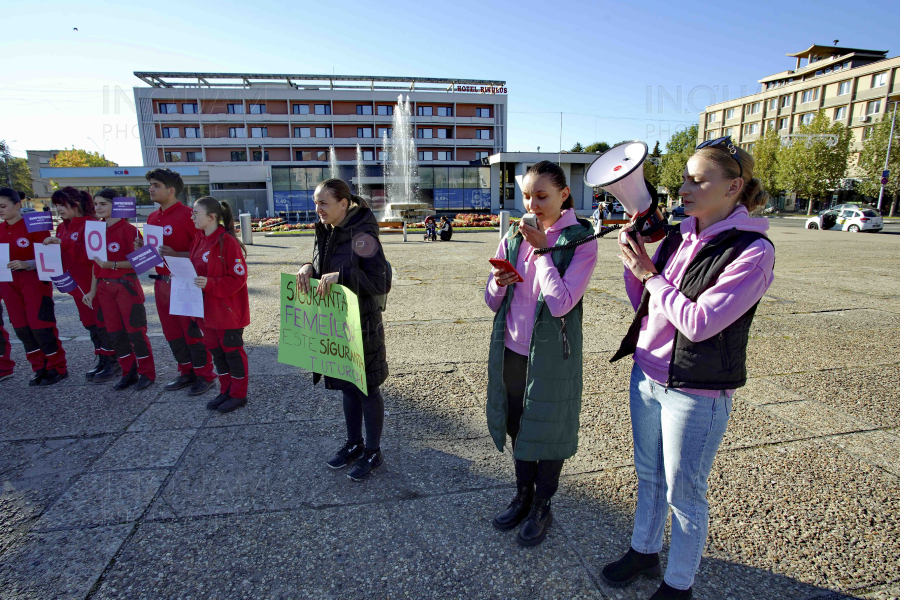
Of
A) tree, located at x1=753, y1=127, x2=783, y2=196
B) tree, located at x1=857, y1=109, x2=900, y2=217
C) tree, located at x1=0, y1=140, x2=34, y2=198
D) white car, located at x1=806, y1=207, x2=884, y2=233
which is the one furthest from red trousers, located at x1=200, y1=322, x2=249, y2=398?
tree, located at x1=0, y1=140, x2=34, y2=198

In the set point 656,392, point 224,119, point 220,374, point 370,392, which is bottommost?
point 220,374

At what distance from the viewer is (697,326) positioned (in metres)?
1.69

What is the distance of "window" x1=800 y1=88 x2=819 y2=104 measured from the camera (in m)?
57.4

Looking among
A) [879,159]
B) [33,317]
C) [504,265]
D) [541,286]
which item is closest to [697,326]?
[541,286]

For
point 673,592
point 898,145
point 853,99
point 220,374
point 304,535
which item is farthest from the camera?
point 853,99

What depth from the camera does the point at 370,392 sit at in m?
2.97

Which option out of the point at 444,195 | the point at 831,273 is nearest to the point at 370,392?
the point at 831,273

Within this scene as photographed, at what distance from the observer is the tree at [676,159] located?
6119 centimetres

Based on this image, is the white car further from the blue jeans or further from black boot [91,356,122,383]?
black boot [91,356,122,383]

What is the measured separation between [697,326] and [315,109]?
67098 millimetres

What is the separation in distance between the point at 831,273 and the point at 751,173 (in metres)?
11.6

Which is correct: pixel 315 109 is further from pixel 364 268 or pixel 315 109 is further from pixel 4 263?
pixel 364 268

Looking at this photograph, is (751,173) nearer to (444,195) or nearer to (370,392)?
(370,392)

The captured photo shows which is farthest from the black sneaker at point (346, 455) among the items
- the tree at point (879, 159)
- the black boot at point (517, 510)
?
the tree at point (879, 159)
